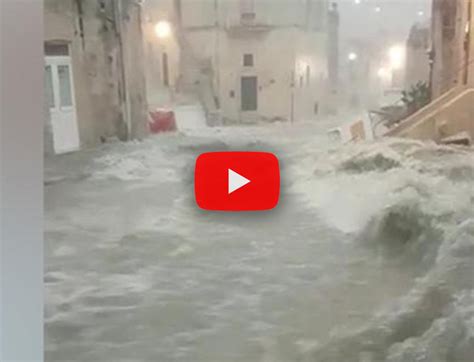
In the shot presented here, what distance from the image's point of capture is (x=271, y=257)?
169 centimetres

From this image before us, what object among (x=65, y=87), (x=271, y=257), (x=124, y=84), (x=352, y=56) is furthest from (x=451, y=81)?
(x=65, y=87)

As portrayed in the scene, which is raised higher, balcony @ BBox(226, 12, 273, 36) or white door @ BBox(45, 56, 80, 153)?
balcony @ BBox(226, 12, 273, 36)

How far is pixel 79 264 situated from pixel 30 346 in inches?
9.1

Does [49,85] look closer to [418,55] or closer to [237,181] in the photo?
[237,181]

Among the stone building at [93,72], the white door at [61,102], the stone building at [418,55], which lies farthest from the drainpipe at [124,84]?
the stone building at [418,55]

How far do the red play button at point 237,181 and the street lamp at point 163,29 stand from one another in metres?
0.29

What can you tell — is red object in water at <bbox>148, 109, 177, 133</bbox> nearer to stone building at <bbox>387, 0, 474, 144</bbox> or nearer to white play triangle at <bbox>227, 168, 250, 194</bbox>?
white play triangle at <bbox>227, 168, 250, 194</bbox>

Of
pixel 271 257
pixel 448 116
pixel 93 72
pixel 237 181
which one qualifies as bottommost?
pixel 271 257

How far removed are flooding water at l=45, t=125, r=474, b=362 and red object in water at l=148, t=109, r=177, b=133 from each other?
3 cm

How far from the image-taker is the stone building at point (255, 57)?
5.48ft

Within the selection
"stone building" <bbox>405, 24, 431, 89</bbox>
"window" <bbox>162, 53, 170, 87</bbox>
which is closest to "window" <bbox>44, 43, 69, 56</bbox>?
"window" <bbox>162, 53, 170, 87</bbox>

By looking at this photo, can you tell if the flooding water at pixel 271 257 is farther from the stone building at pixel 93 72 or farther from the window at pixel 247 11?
the window at pixel 247 11

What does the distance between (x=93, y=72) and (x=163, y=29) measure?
193 millimetres

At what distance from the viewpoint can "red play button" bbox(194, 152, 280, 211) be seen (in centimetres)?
168
